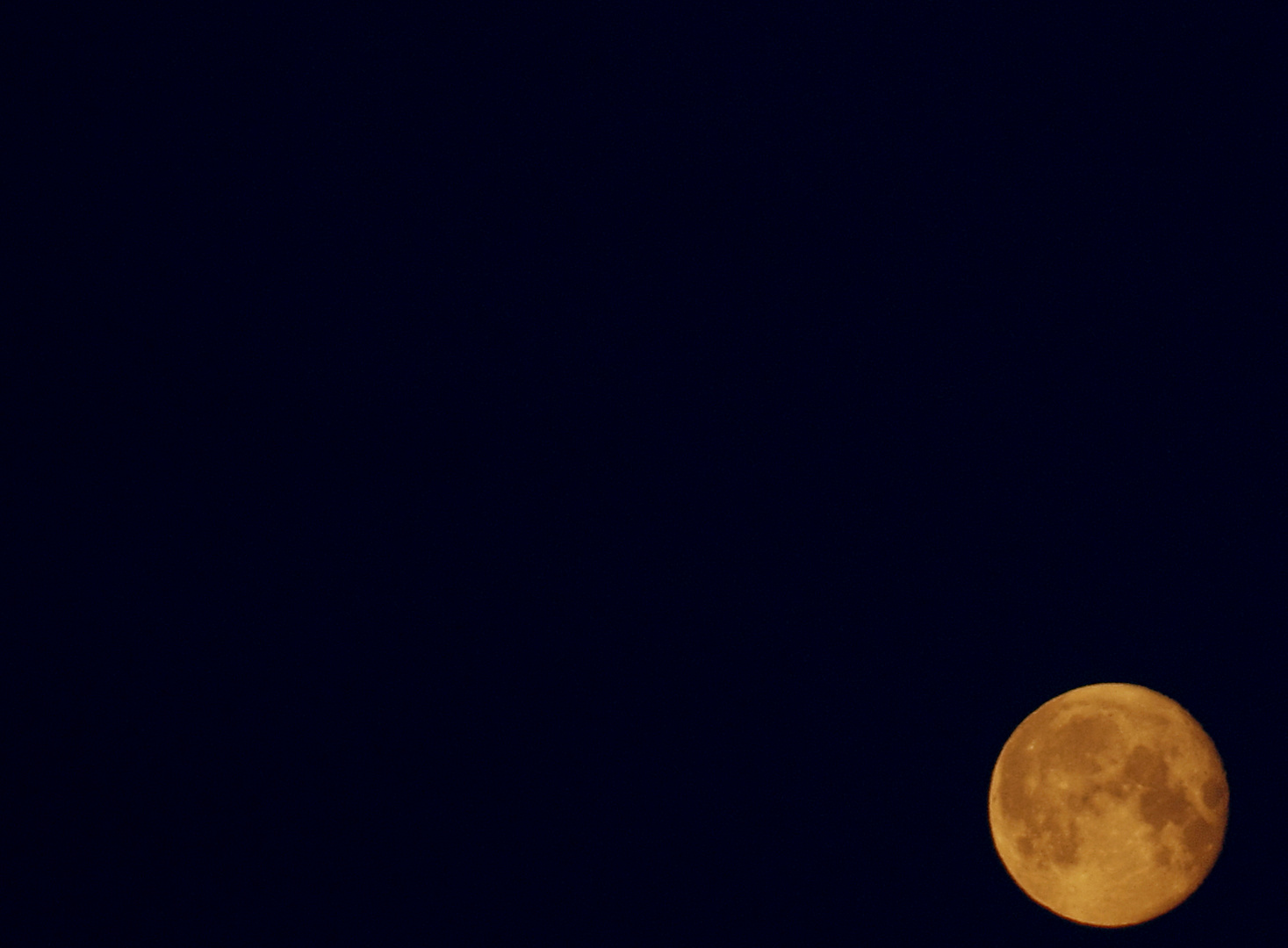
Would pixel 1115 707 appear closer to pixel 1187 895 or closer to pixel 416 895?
pixel 1187 895

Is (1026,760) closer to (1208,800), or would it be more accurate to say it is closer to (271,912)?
(1208,800)

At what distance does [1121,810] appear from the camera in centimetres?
249

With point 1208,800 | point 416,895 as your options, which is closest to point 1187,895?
point 1208,800

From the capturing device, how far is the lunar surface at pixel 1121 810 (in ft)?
8.16

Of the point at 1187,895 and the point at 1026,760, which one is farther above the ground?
the point at 1026,760

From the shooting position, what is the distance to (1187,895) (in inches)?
99.3

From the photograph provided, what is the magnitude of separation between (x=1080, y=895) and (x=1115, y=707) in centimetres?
75

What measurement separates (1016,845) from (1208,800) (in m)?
0.73

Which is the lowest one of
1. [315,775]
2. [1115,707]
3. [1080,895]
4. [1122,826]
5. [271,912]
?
[271,912]

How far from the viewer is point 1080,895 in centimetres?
257

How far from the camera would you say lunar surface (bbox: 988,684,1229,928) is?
2.49m

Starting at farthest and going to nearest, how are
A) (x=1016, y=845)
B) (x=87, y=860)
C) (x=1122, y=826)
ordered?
(x=87, y=860) → (x=1016, y=845) → (x=1122, y=826)

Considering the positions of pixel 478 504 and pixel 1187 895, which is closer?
pixel 1187 895

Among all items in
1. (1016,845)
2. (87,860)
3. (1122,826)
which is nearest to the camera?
(1122,826)
